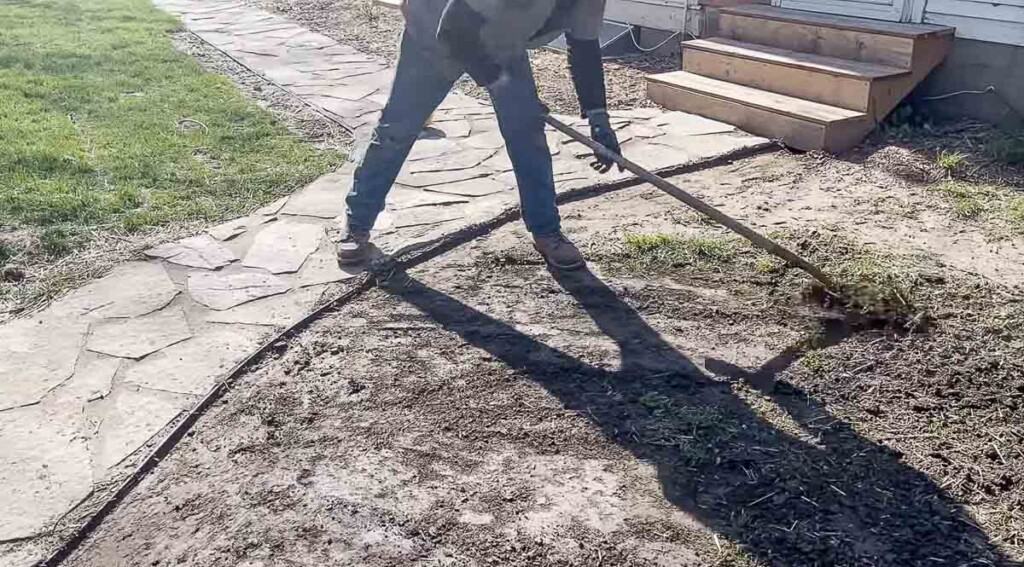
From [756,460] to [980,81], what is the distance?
4094mm

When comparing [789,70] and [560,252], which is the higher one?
[789,70]

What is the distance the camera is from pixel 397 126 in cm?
369

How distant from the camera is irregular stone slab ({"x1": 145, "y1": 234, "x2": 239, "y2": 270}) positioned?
12.9 ft

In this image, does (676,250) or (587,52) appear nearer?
(587,52)

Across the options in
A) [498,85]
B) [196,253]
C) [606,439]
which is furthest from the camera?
[196,253]

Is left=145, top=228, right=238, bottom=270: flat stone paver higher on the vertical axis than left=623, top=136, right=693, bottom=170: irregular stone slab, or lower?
lower

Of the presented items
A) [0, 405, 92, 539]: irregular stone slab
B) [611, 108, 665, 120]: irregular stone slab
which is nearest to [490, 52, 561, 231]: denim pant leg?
[0, 405, 92, 539]: irregular stone slab

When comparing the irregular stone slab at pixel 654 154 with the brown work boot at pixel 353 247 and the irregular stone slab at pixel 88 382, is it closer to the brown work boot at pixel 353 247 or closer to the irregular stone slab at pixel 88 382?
the brown work boot at pixel 353 247

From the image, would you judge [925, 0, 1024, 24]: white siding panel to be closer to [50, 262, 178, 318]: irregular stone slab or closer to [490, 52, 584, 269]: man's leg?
[490, 52, 584, 269]: man's leg

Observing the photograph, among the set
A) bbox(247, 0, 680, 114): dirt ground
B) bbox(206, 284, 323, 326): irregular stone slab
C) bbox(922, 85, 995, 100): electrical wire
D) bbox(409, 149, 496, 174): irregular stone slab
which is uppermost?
bbox(922, 85, 995, 100): electrical wire

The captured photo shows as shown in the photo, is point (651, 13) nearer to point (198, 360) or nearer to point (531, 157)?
point (531, 157)

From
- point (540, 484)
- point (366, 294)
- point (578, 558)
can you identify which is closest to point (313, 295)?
point (366, 294)

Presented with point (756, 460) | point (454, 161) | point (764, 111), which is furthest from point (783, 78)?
point (756, 460)

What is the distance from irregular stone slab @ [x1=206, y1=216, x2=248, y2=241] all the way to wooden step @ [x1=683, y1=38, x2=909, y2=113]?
347cm
